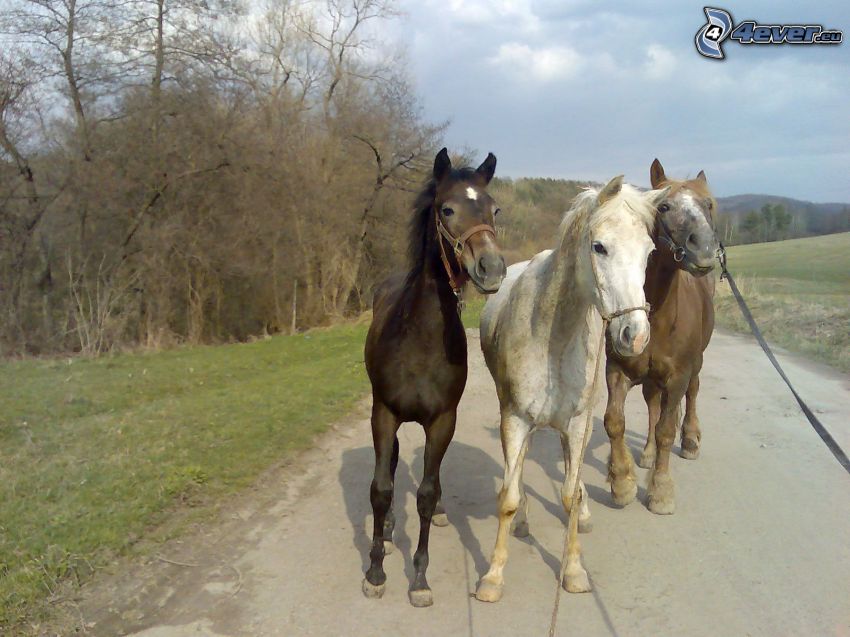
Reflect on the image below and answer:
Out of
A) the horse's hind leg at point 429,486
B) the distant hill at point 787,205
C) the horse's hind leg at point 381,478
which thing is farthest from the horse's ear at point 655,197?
the distant hill at point 787,205

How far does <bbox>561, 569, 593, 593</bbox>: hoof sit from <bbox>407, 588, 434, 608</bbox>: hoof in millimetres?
831

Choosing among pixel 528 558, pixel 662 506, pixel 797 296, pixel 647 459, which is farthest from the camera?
pixel 797 296

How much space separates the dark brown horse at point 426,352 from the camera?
3.43 metres

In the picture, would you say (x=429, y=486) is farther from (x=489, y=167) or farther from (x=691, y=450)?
(x=691, y=450)

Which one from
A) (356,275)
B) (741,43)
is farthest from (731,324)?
(356,275)

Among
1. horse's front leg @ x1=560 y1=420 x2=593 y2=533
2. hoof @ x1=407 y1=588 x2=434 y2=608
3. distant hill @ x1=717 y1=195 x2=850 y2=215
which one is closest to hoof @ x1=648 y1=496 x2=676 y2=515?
horse's front leg @ x1=560 y1=420 x2=593 y2=533

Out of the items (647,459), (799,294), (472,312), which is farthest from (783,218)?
(647,459)

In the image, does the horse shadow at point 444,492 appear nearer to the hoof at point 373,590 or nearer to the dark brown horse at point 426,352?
the hoof at point 373,590

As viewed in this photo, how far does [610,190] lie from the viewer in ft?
10.5

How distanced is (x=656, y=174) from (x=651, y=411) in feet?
7.02

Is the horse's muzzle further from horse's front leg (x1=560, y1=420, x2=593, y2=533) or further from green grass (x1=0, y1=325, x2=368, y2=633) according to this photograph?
green grass (x1=0, y1=325, x2=368, y2=633)

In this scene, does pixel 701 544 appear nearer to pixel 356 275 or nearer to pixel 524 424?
pixel 524 424

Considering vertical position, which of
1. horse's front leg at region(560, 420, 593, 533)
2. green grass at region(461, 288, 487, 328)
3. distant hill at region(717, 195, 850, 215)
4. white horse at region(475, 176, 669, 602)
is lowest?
green grass at region(461, 288, 487, 328)

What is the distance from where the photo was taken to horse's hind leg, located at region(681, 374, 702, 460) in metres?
5.89
